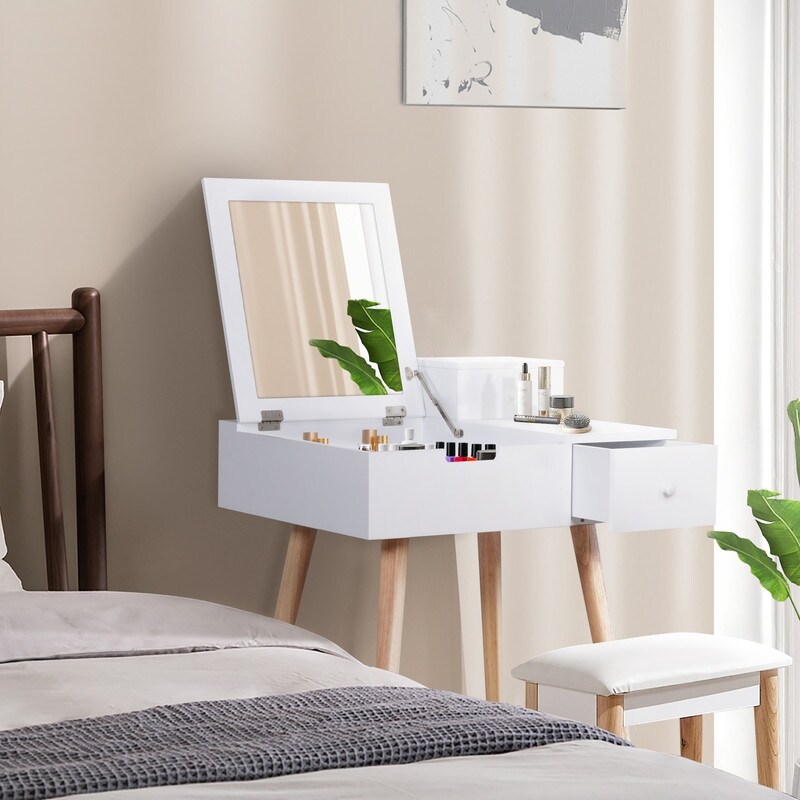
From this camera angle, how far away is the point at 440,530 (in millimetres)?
2404

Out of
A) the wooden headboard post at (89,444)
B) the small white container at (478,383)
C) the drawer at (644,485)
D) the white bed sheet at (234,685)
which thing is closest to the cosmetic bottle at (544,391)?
the small white container at (478,383)

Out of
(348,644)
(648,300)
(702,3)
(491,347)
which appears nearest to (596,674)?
(348,644)

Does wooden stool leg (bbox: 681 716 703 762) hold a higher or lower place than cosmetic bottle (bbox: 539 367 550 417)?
lower

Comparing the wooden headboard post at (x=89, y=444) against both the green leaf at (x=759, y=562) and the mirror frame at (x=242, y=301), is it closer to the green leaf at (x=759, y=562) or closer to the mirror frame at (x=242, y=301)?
the mirror frame at (x=242, y=301)

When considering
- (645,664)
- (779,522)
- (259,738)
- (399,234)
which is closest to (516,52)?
(399,234)

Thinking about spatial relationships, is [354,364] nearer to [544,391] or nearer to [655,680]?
[544,391]

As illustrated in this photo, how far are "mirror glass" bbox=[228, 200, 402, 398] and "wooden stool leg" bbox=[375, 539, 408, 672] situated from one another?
0.44 metres

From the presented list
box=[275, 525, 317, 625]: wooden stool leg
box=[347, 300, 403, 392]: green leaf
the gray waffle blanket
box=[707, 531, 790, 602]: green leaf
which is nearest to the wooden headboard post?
box=[275, 525, 317, 625]: wooden stool leg

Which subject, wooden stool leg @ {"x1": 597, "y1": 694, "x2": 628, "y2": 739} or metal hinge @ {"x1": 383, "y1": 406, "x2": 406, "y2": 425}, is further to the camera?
metal hinge @ {"x1": 383, "y1": 406, "x2": 406, "y2": 425}

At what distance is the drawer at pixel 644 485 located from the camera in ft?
8.16

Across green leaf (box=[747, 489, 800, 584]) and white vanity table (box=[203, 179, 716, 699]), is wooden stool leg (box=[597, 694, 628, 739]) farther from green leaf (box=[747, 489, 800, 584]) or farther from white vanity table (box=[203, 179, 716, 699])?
green leaf (box=[747, 489, 800, 584])

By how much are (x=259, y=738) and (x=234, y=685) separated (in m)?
0.28

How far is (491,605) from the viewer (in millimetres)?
2988

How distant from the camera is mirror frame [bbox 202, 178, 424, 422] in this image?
2674 millimetres
